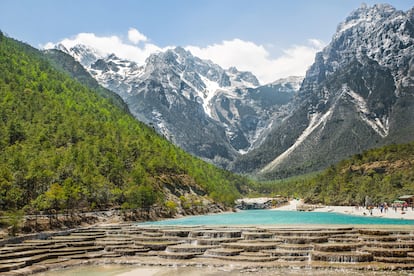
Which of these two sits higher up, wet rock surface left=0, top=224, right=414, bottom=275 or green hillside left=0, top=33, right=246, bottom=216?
green hillside left=0, top=33, right=246, bottom=216

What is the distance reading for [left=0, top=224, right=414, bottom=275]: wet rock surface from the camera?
4847cm

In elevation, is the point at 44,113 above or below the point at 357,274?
above

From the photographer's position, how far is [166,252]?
193 feet

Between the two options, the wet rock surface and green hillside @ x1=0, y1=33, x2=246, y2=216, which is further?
green hillside @ x1=0, y1=33, x2=246, y2=216

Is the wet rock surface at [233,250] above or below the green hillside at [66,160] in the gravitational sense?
below

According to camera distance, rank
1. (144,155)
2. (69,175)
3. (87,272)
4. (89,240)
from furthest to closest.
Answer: (144,155)
(69,175)
(89,240)
(87,272)

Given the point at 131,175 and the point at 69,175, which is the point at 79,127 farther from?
the point at 69,175

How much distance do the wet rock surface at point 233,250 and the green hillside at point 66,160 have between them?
27.1 m

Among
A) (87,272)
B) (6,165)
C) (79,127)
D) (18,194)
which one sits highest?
(79,127)

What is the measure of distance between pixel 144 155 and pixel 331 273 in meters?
137

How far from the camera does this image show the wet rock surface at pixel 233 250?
159ft

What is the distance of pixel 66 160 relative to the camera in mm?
122250

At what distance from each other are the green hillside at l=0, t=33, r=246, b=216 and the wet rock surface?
27.1 metres

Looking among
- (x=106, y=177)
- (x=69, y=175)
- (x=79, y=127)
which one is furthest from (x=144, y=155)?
(x=69, y=175)
